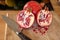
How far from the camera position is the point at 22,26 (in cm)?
71

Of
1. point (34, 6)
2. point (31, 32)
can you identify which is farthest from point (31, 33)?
point (34, 6)

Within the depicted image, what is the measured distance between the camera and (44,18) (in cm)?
73

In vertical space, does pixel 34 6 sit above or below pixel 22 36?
above

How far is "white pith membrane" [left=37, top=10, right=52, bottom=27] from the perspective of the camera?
0.72 m

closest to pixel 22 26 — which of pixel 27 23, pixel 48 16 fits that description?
pixel 27 23

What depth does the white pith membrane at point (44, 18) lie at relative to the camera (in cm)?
72

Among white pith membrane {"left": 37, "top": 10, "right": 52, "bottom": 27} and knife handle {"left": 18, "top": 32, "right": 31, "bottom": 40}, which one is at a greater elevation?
white pith membrane {"left": 37, "top": 10, "right": 52, "bottom": 27}

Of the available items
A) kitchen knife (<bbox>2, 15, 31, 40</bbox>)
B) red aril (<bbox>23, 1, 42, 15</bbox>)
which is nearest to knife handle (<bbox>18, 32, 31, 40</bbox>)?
kitchen knife (<bbox>2, 15, 31, 40</bbox>)

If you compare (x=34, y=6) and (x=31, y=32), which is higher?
(x=34, y=6)

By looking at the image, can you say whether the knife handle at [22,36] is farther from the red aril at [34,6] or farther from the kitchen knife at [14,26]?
the red aril at [34,6]

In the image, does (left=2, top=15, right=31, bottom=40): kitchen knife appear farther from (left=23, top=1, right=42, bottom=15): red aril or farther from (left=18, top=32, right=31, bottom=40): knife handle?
(left=23, top=1, right=42, bottom=15): red aril

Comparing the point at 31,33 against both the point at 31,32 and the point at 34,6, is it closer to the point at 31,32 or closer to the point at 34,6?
the point at 31,32

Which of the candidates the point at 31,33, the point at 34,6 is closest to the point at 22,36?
the point at 31,33

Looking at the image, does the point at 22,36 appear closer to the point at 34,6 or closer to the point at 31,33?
the point at 31,33
